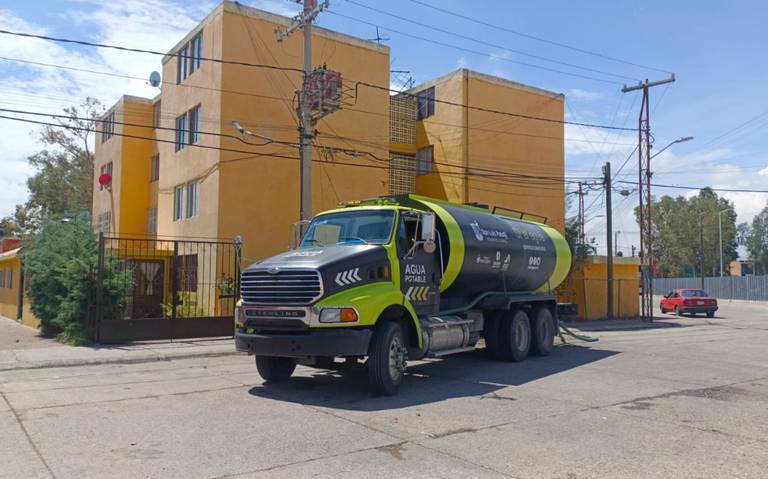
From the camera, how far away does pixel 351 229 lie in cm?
1105

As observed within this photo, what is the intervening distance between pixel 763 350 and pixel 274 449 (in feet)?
49.5

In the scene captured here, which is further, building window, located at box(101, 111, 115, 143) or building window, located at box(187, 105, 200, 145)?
building window, located at box(101, 111, 115, 143)

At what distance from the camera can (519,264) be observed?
14.8 meters

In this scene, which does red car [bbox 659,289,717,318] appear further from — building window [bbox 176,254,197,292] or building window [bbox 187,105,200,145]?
building window [bbox 187,105,200,145]

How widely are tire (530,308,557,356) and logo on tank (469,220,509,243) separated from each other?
2176 mm

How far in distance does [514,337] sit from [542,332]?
5.05 ft

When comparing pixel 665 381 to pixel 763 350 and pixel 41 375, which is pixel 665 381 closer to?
pixel 763 350

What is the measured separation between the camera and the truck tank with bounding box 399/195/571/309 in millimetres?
12172

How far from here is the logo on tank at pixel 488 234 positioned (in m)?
13.1

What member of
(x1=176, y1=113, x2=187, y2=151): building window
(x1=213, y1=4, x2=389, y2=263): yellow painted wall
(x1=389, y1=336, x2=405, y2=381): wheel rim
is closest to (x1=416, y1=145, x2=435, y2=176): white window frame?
(x1=213, y1=4, x2=389, y2=263): yellow painted wall

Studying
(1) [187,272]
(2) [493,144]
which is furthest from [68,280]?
(2) [493,144]

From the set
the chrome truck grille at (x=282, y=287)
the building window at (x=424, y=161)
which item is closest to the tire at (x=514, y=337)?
the chrome truck grille at (x=282, y=287)

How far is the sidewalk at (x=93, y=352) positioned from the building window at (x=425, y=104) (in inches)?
636

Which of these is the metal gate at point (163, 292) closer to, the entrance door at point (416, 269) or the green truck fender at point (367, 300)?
the entrance door at point (416, 269)
